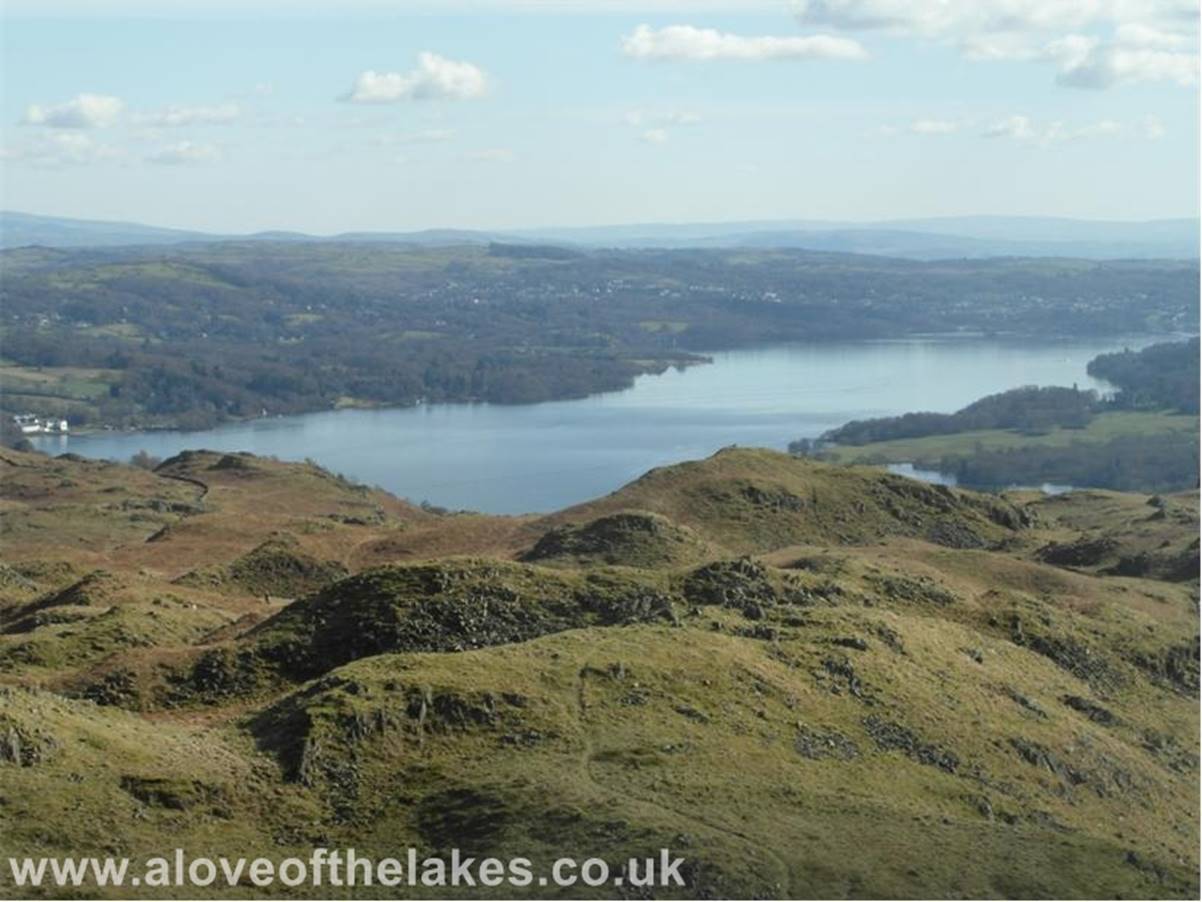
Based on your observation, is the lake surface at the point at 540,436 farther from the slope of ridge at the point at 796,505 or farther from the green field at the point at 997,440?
the slope of ridge at the point at 796,505

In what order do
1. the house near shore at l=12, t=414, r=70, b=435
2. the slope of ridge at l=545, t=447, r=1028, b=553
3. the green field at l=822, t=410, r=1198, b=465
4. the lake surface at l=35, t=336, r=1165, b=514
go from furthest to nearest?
1. the house near shore at l=12, t=414, r=70, b=435
2. the green field at l=822, t=410, r=1198, b=465
3. the lake surface at l=35, t=336, r=1165, b=514
4. the slope of ridge at l=545, t=447, r=1028, b=553

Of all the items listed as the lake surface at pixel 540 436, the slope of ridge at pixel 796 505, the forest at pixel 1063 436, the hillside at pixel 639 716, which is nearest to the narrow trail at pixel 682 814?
the hillside at pixel 639 716

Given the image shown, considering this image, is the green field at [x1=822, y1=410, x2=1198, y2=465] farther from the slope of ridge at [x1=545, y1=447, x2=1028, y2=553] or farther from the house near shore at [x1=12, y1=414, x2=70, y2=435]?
the house near shore at [x1=12, y1=414, x2=70, y2=435]

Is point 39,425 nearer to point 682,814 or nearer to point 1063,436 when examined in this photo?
point 1063,436

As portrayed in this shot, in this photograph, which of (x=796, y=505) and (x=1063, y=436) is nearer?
(x=796, y=505)

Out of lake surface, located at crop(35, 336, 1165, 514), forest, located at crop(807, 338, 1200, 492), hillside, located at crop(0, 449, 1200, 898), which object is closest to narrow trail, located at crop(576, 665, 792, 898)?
hillside, located at crop(0, 449, 1200, 898)

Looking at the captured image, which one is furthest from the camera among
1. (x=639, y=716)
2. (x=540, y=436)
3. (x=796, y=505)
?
(x=540, y=436)

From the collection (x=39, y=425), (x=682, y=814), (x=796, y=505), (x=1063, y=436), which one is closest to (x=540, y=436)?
(x=1063, y=436)

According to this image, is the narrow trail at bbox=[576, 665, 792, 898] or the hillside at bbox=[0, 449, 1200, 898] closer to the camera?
the narrow trail at bbox=[576, 665, 792, 898]
